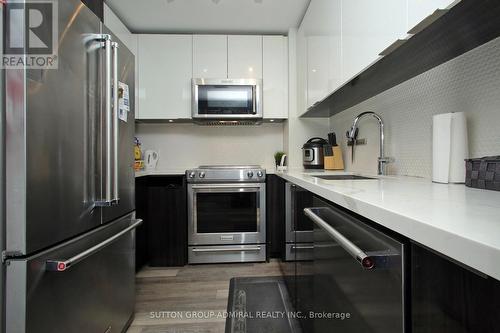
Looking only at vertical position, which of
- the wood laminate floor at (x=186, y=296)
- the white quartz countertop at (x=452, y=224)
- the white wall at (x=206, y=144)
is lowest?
the wood laminate floor at (x=186, y=296)

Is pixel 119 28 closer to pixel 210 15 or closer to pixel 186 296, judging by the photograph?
pixel 210 15

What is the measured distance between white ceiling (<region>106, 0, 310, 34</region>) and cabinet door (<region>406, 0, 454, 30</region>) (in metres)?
1.46

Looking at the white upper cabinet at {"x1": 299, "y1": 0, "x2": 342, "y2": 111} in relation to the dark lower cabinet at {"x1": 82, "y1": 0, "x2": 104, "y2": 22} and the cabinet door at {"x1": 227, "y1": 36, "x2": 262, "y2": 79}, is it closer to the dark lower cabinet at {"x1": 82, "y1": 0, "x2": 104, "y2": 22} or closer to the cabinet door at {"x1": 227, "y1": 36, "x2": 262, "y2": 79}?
the cabinet door at {"x1": 227, "y1": 36, "x2": 262, "y2": 79}

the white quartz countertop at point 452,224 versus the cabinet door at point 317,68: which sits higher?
the cabinet door at point 317,68

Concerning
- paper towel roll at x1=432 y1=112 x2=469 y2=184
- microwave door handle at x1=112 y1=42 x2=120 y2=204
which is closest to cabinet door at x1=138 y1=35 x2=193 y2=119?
microwave door handle at x1=112 y1=42 x2=120 y2=204

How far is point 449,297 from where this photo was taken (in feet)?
1.30

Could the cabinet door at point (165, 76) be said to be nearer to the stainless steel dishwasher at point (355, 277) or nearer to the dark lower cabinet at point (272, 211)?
the dark lower cabinet at point (272, 211)

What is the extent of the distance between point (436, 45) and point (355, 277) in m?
0.92

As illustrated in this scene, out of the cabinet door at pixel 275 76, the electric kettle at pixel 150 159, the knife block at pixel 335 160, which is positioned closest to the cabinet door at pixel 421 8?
the knife block at pixel 335 160

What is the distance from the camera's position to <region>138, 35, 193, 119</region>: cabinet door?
8.20 ft

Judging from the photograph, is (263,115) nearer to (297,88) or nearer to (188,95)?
(297,88)

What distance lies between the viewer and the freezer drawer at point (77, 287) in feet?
2.45

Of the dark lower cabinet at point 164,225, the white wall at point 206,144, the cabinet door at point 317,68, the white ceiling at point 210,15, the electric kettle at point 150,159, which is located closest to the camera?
the cabinet door at point 317,68

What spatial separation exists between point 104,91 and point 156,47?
1.68 metres
